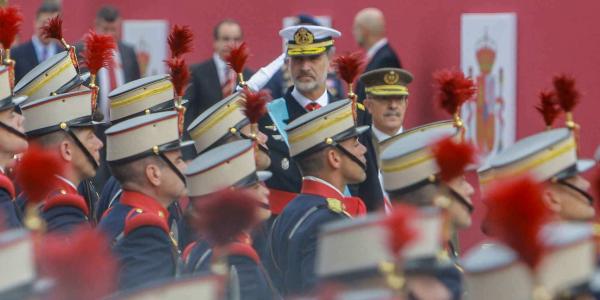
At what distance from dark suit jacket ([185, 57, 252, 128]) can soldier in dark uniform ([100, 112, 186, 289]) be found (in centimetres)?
416

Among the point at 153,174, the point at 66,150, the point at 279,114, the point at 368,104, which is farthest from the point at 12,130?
the point at 368,104

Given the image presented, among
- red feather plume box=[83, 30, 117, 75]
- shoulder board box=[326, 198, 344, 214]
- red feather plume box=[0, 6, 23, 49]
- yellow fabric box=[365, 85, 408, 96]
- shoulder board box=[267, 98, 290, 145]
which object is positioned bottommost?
yellow fabric box=[365, 85, 408, 96]

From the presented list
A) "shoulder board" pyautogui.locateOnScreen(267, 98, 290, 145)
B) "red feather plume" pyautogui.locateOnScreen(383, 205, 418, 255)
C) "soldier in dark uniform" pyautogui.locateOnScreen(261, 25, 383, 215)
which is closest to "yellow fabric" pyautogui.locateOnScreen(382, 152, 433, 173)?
"red feather plume" pyautogui.locateOnScreen(383, 205, 418, 255)

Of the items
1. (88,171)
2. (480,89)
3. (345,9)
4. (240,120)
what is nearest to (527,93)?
(480,89)

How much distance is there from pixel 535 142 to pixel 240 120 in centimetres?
184

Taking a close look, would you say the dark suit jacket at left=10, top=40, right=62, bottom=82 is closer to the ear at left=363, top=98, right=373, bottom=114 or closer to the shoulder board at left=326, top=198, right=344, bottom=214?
the ear at left=363, top=98, right=373, bottom=114

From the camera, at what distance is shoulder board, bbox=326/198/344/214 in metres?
6.55

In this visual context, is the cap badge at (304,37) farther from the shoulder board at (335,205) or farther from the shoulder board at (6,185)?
the shoulder board at (6,185)

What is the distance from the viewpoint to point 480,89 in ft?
37.5

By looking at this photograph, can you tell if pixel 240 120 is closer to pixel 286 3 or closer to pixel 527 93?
pixel 527 93

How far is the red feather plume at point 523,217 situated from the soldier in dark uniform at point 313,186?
1963 mm

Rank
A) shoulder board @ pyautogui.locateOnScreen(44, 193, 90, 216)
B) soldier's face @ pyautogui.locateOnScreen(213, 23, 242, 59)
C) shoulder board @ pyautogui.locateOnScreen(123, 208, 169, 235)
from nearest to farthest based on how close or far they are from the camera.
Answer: shoulder board @ pyautogui.locateOnScreen(123, 208, 169, 235) → shoulder board @ pyautogui.locateOnScreen(44, 193, 90, 216) → soldier's face @ pyautogui.locateOnScreen(213, 23, 242, 59)

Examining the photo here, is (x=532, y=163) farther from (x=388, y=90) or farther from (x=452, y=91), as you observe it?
(x=388, y=90)

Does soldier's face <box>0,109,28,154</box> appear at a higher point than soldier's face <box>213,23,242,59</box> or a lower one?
higher
